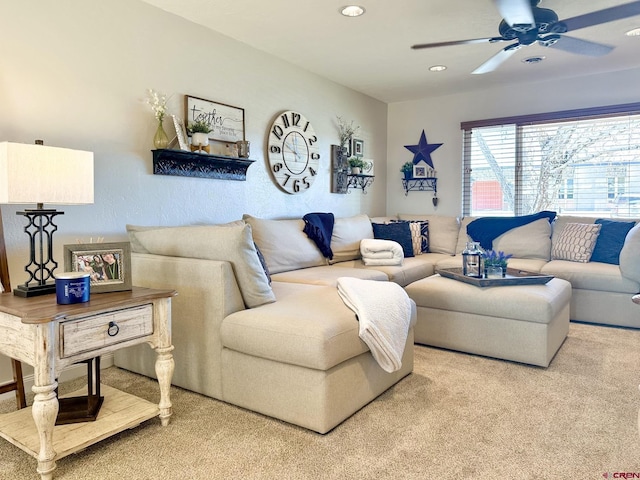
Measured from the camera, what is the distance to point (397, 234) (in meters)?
4.65

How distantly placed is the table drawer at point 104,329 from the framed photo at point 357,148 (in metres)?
3.68

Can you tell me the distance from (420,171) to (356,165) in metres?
1.02

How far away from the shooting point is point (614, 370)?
2.71 m

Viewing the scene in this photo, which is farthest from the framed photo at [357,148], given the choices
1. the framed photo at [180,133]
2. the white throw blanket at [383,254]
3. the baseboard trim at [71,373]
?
the baseboard trim at [71,373]

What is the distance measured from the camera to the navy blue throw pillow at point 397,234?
4625mm

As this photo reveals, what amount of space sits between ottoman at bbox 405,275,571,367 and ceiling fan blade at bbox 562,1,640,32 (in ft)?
5.19

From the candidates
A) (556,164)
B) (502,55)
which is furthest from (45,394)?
(556,164)

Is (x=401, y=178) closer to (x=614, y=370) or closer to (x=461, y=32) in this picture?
(x=461, y=32)

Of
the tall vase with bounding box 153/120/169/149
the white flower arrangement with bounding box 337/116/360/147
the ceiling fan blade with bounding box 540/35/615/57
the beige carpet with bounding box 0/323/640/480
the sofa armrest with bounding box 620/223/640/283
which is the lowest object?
the beige carpet with bounding box 0/323/640/480

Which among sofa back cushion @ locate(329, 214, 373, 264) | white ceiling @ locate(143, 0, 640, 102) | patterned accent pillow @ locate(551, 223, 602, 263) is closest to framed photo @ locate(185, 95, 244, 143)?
white ceiling @ locate(143, 0, 640, 102)

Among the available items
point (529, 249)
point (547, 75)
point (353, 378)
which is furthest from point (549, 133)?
point (353, 378)

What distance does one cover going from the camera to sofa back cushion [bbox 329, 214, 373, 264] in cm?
415

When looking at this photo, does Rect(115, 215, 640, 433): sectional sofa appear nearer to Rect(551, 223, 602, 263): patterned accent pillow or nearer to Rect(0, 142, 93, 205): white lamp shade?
Rect(0, 142, 93, 205): white lamp shade

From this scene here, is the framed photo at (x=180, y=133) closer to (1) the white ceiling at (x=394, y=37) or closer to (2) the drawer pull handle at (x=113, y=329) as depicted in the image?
(1) the white ceiling at (x=394, y=37)
